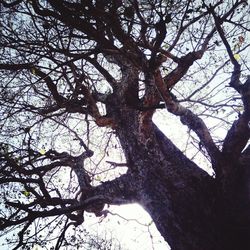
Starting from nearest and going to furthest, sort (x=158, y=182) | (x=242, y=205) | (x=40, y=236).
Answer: (x=242, y=205)
(x=158, y=182)
(x=40, y=236)

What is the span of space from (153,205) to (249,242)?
4.07 feet

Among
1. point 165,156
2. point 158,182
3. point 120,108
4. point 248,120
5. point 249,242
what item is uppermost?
point 120,108

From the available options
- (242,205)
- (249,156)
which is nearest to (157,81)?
(249,156)

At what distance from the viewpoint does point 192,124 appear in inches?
144

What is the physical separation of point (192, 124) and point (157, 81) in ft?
2.41

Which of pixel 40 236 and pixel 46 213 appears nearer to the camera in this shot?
pixel 46 213

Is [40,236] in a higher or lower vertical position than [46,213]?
higher

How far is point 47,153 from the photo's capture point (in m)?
5.46

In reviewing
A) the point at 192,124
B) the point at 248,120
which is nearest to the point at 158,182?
the point at 192,124

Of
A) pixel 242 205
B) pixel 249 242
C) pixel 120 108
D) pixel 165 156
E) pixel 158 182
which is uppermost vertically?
pixel 120 108

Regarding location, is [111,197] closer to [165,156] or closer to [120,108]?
[165,156]

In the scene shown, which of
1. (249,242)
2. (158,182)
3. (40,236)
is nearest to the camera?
(249,242)

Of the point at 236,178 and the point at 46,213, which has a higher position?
the point at 46,213

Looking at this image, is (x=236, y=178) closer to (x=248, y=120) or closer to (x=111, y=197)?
(x=248, y=120)
